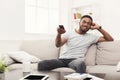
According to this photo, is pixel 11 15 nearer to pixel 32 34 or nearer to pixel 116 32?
pixel 32 34

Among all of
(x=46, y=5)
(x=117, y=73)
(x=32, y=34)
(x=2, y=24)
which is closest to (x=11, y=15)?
(x=2, y=24)

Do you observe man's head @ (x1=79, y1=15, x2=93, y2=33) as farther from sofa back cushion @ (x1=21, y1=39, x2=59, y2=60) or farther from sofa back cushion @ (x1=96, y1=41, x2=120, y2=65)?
sofa back cushion @ (x1=21, y1=39, x2=59, y2=60)

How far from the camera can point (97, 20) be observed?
181 inches

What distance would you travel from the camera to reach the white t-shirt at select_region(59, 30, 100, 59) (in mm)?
2803

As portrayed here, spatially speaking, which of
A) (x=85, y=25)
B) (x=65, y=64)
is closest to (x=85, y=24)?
(x=85, y=25)

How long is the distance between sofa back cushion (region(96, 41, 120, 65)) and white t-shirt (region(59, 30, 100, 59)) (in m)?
0.13

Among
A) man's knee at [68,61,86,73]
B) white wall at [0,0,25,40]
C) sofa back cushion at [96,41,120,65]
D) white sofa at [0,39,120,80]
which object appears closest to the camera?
man's knee at [68,61,86,73]

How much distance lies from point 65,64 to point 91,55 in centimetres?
37

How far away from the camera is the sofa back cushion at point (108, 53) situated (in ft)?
8.85

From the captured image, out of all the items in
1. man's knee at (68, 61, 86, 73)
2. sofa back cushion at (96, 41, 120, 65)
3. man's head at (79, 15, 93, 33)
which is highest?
man's head at (79, 15, 93, 33)

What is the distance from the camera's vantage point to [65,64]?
106 inches

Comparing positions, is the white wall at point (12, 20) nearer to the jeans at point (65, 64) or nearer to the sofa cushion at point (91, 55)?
the jeans at point (65, 64)

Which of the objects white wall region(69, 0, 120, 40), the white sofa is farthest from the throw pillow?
white wall region(69, 0, 120, 40)

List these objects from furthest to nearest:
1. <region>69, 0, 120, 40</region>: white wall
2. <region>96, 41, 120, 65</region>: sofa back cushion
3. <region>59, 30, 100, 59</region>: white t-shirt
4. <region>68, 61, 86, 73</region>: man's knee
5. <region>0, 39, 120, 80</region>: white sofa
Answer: <region>69, 0, 120, 40</region>: white wall
<region>59, 30, 100, 59</region>: white t-shirt
<region>96, 41, 120, 65</region>: sofa back cushion
<region>0, 39, 120, 80</region>: white sofa
<region>68, 61, 86, 73</region>: man's knee
